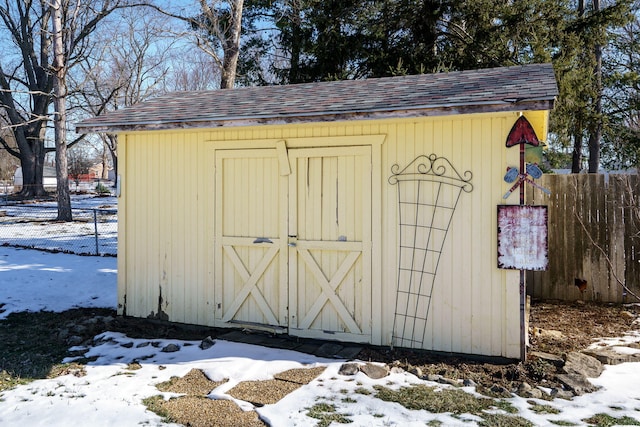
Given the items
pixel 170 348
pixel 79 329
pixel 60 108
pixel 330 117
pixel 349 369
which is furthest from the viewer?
pixel 60 108

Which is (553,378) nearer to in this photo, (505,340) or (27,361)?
(505,340)

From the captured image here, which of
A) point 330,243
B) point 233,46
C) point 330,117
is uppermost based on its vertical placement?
point 233,46

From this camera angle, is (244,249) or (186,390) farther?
(244,249)

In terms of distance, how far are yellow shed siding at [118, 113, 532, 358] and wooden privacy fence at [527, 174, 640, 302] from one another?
268cm

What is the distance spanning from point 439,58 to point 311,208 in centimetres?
723

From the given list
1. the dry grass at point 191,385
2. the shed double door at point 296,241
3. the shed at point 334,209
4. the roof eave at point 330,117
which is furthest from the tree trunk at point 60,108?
the dry grass at point 191,385

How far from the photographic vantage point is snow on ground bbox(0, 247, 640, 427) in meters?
3.68

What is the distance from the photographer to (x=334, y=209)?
553 centimetres

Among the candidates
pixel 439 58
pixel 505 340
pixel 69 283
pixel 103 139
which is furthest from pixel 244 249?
pixel 103 139

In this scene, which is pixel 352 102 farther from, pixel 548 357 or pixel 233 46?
pixel 233 46

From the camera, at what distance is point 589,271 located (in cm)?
731

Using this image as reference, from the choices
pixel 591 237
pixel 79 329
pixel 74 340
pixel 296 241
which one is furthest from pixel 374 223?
pixel 591 237

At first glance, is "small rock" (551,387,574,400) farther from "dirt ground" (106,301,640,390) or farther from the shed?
the shed

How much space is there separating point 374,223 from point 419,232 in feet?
→ 1.47
